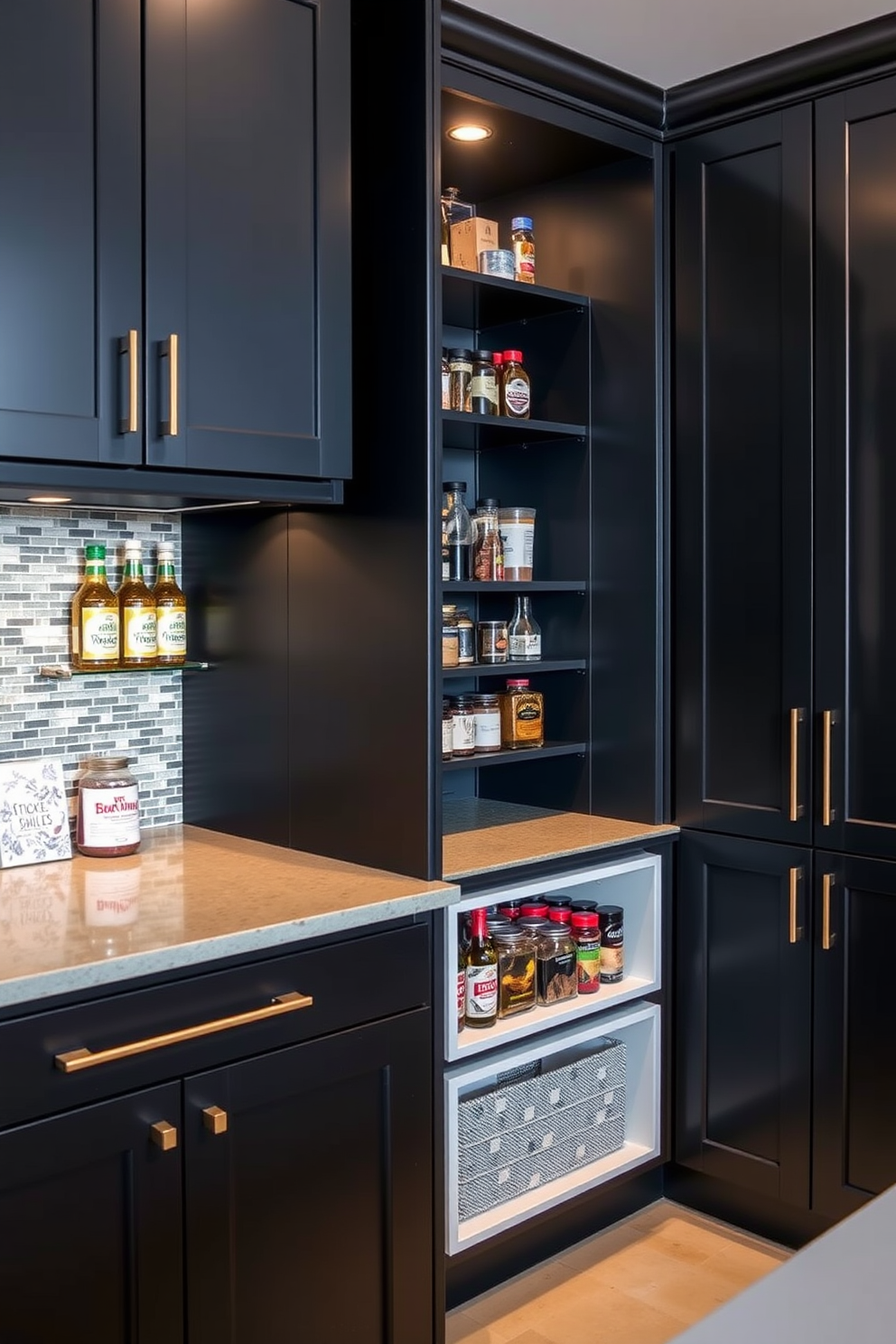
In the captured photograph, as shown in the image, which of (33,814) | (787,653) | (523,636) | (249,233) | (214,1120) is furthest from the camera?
(523,636)

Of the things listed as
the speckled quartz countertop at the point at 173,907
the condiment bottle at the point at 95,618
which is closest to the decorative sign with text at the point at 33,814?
the speckled quartz countertop at the point at 173,907

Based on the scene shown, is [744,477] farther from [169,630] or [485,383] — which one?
[169,630]

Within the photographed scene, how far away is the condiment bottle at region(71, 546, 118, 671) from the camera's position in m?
2.18

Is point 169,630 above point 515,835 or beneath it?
above

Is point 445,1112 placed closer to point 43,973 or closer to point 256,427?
point 43,973

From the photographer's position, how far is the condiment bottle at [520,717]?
2613mm

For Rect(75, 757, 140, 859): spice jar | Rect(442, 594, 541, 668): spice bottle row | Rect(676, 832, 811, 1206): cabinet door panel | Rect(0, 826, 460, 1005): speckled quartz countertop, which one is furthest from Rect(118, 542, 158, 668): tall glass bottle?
Rect(676, 832, 811, 1206): cabinet door panel

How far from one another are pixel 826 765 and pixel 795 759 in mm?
64

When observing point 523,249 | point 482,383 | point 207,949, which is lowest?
point 207,949

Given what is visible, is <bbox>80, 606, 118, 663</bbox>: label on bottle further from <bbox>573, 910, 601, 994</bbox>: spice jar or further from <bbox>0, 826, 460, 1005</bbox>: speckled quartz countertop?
<bbox>573, 910, 601, 994</bbox>: spice jar

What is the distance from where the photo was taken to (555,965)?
2.41 m

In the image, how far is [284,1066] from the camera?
1758 millimetres

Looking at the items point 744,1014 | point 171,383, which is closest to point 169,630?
point 171,383

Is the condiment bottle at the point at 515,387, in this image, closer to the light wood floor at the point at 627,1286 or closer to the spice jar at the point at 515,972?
the spice jar at the point at 515,972
